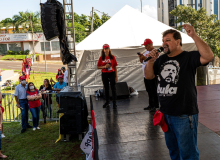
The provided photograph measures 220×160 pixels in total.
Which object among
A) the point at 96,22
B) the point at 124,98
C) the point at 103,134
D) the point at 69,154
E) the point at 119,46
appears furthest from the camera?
the point at 96,22

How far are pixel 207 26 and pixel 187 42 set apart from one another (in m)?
17.5

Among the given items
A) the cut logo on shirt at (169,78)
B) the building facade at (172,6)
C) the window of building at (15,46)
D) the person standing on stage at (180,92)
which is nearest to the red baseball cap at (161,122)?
the person standing on stage at (180,92)

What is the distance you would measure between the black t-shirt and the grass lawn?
3254 mm

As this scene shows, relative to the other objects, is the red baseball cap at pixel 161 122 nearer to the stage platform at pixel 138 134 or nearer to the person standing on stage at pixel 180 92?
the person standing on stage at pixel 180 92

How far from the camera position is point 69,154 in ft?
17.7

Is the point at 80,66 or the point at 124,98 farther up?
the point at 80,66

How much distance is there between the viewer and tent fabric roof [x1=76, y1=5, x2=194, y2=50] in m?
9.55

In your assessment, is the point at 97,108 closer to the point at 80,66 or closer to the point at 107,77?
the point at 107,77

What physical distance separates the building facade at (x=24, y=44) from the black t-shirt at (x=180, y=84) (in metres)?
44.3

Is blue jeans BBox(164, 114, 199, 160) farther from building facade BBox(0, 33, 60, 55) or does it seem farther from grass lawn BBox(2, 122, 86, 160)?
building facade BBox(0, 33, 60, 55)

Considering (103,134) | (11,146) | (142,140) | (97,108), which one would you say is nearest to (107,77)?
(97,108)

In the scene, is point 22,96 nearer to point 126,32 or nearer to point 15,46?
point 126,32

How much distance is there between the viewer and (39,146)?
605 cm

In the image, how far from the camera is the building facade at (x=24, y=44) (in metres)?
44.9
